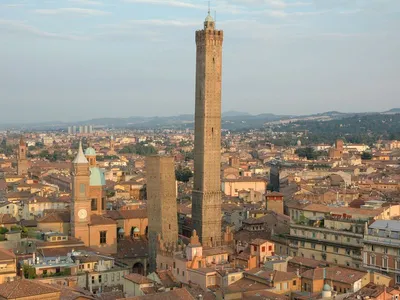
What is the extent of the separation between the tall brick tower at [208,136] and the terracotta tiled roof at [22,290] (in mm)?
23740

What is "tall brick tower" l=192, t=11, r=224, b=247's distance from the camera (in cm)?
5153

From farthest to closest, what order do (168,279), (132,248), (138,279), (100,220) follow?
(132,248) → (100,220) → (168,279) → (138,279)

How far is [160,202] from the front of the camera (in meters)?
47.4

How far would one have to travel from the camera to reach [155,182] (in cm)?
4788

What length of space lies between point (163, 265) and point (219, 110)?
45.8 feet

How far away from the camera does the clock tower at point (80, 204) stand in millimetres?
48188

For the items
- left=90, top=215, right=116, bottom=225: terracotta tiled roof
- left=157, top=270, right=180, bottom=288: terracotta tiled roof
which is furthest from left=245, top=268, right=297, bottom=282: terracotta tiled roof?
left=90, top=215, right=116, bottom=225: terracotta tiled roof

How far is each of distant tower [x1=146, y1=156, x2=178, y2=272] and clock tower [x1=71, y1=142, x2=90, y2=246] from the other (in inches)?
166

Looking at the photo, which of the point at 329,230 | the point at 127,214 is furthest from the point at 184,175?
the point at 329,230

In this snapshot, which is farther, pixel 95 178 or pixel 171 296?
pixel 95 178

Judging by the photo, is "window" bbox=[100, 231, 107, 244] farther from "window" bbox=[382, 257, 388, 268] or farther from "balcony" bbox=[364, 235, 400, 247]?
"window" bbox=[382, 257, 388, 268]

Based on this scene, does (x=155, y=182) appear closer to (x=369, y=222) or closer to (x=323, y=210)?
(x=323, y=210)

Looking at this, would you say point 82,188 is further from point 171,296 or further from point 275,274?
point 171,296

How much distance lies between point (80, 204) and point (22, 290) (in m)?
21.2
